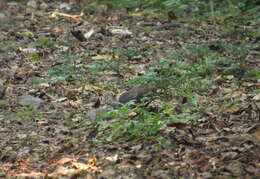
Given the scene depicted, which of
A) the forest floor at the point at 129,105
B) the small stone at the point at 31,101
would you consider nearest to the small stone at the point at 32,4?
the forest floor at the point at 129,105

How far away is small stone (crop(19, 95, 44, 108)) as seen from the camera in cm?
Result: 495

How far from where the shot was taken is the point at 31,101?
500 cm

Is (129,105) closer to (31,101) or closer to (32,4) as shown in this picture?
(31,101)

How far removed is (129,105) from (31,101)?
122 cm

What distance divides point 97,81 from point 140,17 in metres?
4.66

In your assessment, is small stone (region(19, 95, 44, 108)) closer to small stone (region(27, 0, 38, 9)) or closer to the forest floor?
the forest floor

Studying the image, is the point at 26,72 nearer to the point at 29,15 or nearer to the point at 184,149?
the point at 184,149

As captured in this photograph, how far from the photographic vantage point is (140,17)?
10.1 meters

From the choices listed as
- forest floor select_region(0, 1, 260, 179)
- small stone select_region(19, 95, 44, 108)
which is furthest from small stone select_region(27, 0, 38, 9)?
small stone select_region(19, 95, 44, 108)

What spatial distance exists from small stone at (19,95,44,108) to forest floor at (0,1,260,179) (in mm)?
11

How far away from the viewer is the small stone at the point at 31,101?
16.2ft

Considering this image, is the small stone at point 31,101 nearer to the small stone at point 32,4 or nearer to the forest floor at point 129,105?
the forest floor at point 129,105

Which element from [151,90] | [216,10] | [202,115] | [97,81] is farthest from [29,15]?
[202,115]

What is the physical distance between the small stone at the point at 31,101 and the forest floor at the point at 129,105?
1cm
